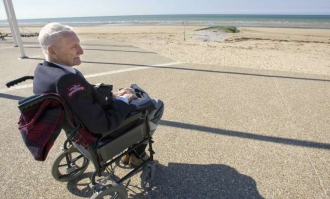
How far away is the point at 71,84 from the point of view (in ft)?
4.87

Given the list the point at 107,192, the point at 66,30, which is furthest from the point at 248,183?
the point at 66,30

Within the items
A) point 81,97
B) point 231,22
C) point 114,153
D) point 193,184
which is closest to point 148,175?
point 193,184

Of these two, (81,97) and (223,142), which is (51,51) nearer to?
(81,97)

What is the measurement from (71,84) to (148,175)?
129 centimetres

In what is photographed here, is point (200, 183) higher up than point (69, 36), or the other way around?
point (69, 36)

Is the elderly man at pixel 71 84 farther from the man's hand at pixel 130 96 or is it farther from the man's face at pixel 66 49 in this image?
the man's hand at pixel 130 96

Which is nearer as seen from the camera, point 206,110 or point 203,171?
point 203,171

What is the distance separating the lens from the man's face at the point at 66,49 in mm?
1595

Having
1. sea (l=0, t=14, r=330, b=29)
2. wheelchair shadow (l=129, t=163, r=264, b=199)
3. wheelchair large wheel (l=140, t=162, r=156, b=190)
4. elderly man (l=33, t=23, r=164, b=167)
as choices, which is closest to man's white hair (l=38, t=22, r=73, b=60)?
elderly man (l=33, t=23, r=164, b=167)

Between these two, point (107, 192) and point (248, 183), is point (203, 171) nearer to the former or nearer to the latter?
point (248, 183)

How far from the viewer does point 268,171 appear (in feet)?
8.24

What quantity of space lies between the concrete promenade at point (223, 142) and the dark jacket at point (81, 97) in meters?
0.95

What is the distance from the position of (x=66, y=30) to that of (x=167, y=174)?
67.3 inches

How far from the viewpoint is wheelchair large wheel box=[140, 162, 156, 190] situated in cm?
222
